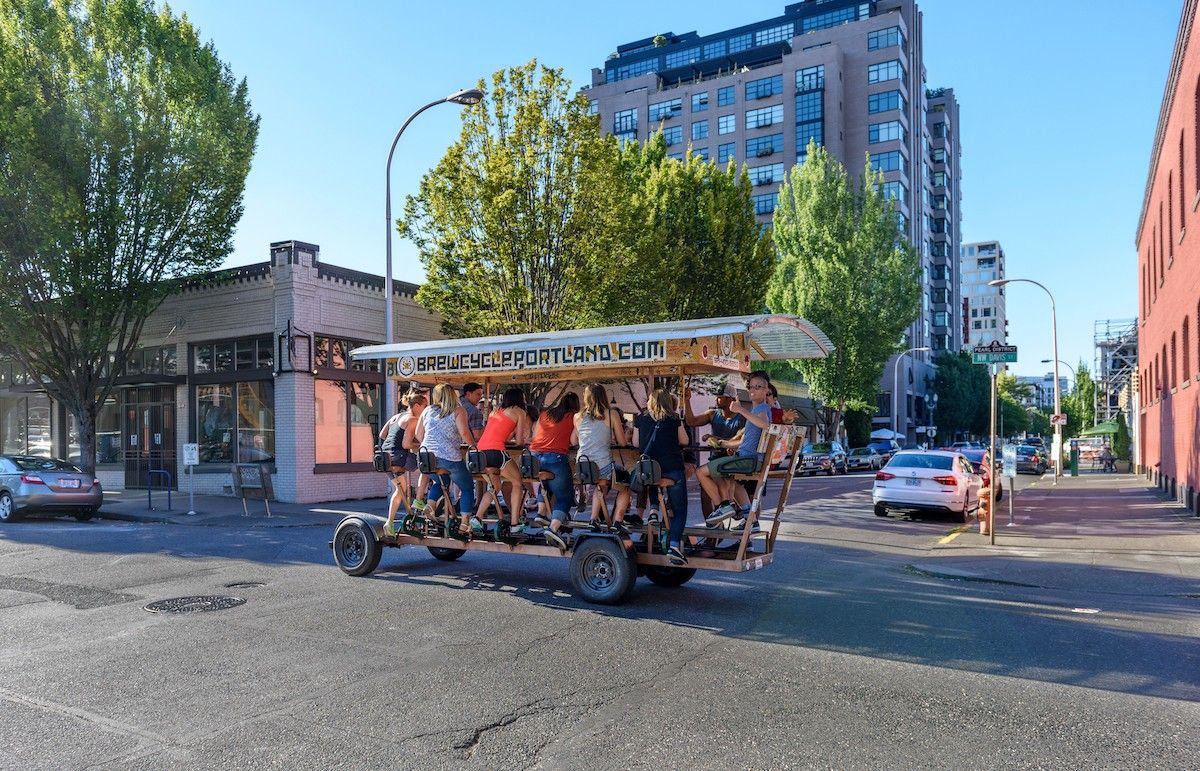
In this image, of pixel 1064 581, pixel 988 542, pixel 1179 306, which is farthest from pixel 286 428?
pixel 1179 306

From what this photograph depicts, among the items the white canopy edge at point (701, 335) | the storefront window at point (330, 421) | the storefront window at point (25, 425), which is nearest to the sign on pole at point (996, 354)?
the white canopy edge at point (701, 335)

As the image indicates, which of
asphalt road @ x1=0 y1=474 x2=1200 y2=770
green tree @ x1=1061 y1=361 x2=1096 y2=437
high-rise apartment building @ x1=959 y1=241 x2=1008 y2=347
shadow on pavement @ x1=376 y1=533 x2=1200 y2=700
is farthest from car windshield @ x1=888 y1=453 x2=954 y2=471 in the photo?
high-rise apartment building @ x1=959 y1=241 x2=1008 y2=347

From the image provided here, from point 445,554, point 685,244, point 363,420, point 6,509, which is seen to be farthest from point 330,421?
point 445,554

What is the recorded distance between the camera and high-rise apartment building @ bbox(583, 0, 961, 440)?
71312mm

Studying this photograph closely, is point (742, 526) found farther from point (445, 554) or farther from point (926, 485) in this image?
point (926, 485)

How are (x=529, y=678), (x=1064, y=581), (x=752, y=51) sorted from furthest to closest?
(x=752, y=51) < (x=1064, y=581) < (x=529, y=678)

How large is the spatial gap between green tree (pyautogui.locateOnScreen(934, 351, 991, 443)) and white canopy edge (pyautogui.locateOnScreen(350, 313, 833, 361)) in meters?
83.1

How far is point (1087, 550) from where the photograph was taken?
13.2 meters

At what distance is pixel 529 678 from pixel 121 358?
18916mm

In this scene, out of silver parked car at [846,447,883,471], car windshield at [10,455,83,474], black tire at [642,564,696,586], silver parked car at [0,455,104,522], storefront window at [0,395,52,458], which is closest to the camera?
black tire at [642,564,696,586]

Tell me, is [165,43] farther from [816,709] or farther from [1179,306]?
[1179,306]

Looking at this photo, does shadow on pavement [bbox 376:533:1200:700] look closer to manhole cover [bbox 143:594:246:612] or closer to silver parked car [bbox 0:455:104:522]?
manhole cover [bbox 143:594:246:612]

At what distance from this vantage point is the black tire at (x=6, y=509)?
56.6 feet

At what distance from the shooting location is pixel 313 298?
2186cm
